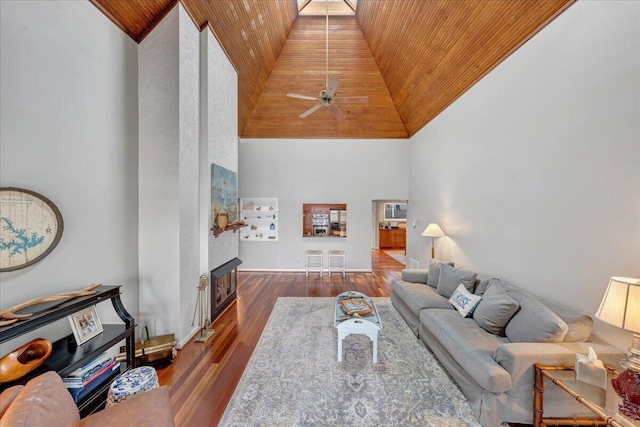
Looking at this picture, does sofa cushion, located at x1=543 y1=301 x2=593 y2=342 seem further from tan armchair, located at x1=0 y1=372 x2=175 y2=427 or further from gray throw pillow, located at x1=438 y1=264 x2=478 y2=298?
tan armchair, located at x1=0 y1=372 x2=175 y2=427

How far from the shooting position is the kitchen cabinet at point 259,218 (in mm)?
6594

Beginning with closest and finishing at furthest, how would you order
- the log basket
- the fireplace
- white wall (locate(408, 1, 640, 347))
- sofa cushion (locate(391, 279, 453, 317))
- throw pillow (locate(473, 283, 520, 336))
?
white wall (locate(408, 1, 640, 347)) → throw pillow (locate(473, 283, 520, 336)) → the log basket → sofa cushion (locate(391, 279, 453, 317)) → the fireplace

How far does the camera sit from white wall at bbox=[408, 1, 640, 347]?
189 cm

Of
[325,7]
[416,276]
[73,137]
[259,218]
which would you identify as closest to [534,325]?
[416,276]

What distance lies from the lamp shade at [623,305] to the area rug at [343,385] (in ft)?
4.19

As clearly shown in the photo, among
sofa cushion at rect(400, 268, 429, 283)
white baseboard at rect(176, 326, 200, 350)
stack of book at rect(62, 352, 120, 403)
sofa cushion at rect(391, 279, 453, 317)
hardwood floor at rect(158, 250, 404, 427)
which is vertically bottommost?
hardwood floor at rect(158, 250, 404, 427)

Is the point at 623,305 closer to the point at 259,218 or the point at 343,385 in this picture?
the point at 343,385

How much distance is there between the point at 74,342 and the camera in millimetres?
2000

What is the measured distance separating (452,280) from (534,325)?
4.17 feet

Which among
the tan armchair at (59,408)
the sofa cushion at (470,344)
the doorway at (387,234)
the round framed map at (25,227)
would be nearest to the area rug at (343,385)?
the sofa cushion at (470,344)

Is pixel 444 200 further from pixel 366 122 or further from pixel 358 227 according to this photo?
pixel 366 122

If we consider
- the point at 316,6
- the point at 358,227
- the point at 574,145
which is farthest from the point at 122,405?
the point at 316,6

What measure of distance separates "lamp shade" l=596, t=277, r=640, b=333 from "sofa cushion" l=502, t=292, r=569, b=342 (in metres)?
0.42

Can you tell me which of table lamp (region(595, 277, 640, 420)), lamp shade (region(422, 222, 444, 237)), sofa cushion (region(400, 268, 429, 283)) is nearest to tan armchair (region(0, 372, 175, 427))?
table lamp (region(595, 277, 640, 420))
